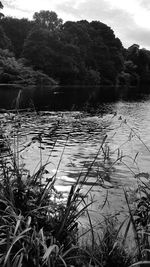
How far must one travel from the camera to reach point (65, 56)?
90.4 m

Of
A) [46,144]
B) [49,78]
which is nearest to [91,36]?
[49,78]

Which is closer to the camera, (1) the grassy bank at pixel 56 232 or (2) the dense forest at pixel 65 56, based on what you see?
(1) the grassy bank at pixel 56 232

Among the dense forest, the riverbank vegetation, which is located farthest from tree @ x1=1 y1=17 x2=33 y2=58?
the riverbank vegetation

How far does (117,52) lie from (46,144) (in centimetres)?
10228

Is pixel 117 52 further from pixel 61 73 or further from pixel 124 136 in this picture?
pixel 124 136

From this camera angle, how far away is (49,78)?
84.2m

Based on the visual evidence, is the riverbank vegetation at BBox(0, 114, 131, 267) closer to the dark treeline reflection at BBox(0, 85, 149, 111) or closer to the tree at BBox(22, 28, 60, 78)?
the dark treeline reflection at BBox(0, 85, 149, 111)

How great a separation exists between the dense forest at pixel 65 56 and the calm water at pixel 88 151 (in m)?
46.1

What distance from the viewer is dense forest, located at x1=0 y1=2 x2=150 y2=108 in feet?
269

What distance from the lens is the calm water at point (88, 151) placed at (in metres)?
7.65

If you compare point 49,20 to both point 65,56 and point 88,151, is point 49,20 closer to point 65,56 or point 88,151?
point 65,56

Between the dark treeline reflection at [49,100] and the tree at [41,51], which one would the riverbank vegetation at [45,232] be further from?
the tree at [41,51]

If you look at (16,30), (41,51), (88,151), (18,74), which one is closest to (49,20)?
(16,30)

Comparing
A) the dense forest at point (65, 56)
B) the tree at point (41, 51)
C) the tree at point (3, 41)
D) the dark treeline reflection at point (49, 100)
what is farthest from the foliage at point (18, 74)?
the dark treeline reflection at point (49, 100)
